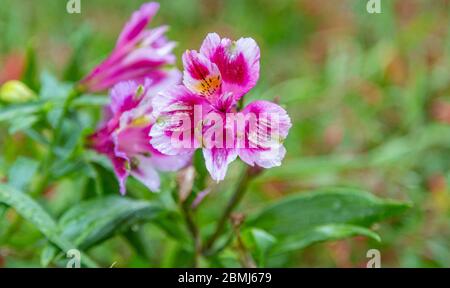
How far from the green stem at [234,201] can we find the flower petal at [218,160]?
0.15 metres

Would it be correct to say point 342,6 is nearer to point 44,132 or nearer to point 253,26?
point 253,26

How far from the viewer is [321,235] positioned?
0.92 m

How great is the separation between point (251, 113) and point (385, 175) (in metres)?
0.64

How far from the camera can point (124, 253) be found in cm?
124

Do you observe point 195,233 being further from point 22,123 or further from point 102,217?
point 22,123

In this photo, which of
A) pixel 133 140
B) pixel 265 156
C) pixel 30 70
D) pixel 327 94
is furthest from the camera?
pixel 327 94

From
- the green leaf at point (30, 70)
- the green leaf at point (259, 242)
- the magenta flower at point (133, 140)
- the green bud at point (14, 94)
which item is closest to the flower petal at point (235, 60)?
the magenta flower at point (133, 140)

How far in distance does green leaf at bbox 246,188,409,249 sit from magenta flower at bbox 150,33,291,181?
0.68 feet

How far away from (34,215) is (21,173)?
0.14 m

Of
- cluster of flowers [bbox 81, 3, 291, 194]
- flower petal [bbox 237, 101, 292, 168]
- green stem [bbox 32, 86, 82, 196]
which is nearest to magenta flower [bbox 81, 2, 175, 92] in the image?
green stem [bbox 32, 86, 82, 196]

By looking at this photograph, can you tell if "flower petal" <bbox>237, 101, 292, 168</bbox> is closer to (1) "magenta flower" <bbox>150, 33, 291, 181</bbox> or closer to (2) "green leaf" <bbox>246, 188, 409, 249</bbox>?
(1) "magenta flower" <bbox>150, 33, 291, 181</bbox>

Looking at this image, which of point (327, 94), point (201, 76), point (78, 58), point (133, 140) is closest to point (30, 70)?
point (78, 58)

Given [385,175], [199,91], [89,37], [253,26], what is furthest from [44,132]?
[253,26]

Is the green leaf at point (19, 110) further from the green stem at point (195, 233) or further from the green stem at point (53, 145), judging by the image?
the green stem at point (195, 233)
